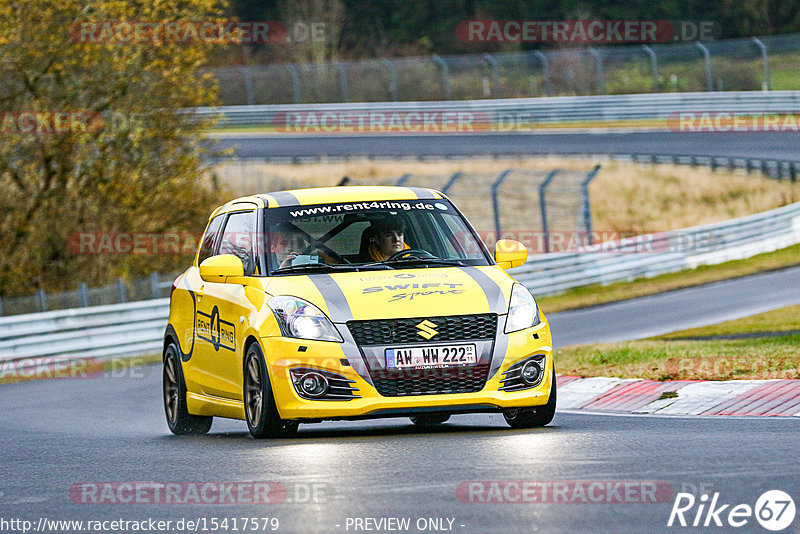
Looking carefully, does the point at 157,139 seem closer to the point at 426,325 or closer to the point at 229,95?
the point at 426,325

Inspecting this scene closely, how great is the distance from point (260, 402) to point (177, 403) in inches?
85.1

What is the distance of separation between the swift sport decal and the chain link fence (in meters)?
38.1

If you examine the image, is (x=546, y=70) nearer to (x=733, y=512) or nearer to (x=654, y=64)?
(x=654, y=64)

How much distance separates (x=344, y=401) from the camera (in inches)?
348

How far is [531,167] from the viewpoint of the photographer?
42281 millimetres

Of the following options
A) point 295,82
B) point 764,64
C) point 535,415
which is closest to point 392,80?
point 295,82

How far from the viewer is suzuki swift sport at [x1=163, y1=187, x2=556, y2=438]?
28.9ft

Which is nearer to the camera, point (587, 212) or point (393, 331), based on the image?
point (393, 331)

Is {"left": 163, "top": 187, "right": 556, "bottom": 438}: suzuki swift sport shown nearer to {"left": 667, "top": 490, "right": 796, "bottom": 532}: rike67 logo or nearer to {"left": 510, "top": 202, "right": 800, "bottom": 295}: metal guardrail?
{"left": 667, "top": 490, "right": 796, "bottom": 532}: rike67 logo

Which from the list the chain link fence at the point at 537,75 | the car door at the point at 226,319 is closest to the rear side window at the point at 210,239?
the car door at the point at 226,319

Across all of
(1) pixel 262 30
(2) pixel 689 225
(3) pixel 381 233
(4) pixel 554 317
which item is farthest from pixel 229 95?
(3) pixel 381 233

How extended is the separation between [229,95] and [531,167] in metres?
20.0

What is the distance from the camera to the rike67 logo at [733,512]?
19.4 ft

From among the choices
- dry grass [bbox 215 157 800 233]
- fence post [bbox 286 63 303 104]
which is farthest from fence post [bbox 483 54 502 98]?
fence post [bbox 286 63 303 104]
